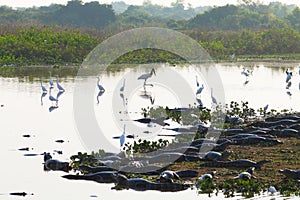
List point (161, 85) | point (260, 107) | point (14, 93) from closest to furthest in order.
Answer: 1. point (260, 107)
2. point (14, 93)
3. point (161, 85)

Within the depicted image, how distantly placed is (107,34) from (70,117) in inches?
1230

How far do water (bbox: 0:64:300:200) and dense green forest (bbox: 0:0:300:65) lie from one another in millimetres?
7190

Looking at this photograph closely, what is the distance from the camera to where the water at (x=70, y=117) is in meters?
14.5

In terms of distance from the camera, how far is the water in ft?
47.4

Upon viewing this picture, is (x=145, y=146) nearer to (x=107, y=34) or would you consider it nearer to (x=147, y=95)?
(x=147, y=95)

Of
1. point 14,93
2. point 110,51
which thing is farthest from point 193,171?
point 110,51

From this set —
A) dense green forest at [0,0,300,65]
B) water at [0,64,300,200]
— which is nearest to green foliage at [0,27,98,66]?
dense green forest at [0,0,300,65]

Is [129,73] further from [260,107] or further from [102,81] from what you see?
[260,107]

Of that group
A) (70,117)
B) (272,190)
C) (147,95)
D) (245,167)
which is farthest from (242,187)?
(147,95)

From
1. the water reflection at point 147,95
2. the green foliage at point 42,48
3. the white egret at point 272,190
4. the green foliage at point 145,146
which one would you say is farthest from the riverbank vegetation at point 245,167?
the green foliage at point 42,48

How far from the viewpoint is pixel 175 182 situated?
14.4m

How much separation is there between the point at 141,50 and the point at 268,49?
11.6 meters

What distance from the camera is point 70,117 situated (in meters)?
23.8

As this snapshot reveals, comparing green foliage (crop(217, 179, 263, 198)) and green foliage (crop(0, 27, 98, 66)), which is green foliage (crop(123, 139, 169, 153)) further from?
green foliage (crop(0, 27, 98, 66))
